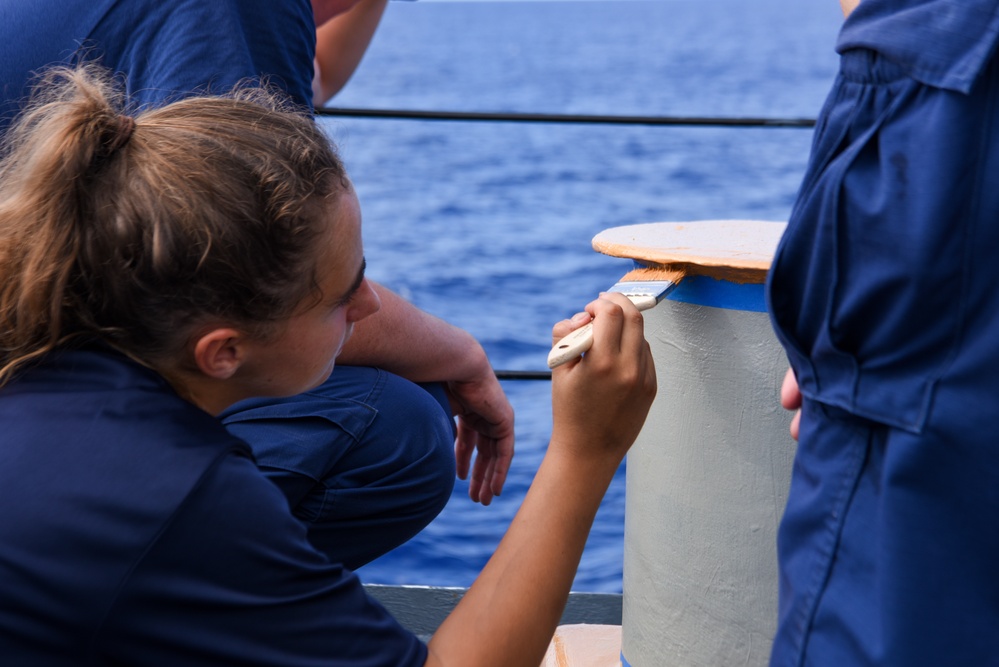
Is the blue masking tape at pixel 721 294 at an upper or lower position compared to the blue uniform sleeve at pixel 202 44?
lower

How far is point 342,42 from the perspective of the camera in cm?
207

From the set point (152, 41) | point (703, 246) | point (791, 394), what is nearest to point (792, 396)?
point (791, 394)

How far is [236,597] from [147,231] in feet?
0.98

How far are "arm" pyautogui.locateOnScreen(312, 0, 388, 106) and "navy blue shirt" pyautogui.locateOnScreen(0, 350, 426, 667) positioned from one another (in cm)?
126

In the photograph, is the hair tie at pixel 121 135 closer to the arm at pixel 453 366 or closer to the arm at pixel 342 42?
the arm at pixel 453 366

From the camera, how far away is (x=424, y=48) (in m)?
53.5

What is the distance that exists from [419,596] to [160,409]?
3.68 feet

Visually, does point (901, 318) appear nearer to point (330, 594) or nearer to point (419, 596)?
point (330, 594)

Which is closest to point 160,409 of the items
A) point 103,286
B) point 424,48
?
point 103,286

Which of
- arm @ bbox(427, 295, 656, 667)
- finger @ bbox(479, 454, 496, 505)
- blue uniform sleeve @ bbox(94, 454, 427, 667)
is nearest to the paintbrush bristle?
arm @ bbox(427, 295, 656, 667)

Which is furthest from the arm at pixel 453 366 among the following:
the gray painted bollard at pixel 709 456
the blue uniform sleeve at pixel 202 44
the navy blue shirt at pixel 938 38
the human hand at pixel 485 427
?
the navy blue shirt at pixel 938 38

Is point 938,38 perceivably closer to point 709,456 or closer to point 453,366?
point 709,456

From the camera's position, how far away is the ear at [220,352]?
3.05ft

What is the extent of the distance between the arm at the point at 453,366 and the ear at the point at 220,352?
402mm
